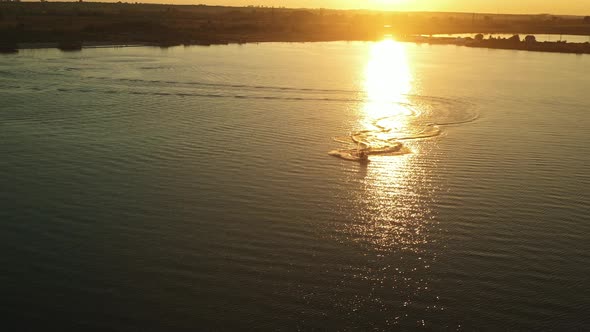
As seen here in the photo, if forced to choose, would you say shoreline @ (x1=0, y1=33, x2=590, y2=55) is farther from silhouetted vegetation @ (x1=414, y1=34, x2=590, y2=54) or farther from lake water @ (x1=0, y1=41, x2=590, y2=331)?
lake water @ (x1=0, y1=41, x2=590, y2=331)

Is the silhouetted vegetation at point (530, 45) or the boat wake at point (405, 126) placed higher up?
the silhouetted vegetation at point (530, 45)

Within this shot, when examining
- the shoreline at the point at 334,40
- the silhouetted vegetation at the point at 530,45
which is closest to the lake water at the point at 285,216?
the shoreline at the point at 334,40

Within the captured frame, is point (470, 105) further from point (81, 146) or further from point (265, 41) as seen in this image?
point (265, 41)

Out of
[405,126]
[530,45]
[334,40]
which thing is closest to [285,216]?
[405,126]

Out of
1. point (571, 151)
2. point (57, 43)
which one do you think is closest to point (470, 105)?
point (571, 151)

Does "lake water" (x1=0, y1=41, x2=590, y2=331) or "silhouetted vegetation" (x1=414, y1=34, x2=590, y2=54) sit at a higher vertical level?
"silhouetted vegetation" (x1=414, y1=34, x2=590, y2=54)

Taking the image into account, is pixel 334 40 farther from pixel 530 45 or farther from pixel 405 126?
pixel 405 126

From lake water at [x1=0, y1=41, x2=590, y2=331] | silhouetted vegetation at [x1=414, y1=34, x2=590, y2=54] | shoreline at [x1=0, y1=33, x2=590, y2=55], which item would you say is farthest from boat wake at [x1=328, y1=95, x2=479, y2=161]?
silhouetted vegetation at [x1=414, y1=34, x2=590, y2=54]

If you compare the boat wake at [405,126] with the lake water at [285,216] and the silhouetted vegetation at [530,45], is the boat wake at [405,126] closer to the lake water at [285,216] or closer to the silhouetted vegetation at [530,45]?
the lake water at [285,216]
